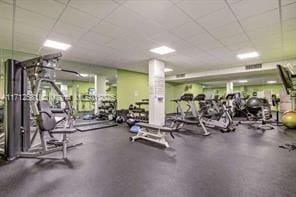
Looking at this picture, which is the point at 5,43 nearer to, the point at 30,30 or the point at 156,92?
the point at 30,30

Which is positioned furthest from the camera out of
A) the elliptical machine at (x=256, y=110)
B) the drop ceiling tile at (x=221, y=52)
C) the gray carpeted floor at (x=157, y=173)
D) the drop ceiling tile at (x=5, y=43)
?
the elliptical machine at (x=256, y=110)

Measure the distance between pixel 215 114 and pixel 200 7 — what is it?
15.2 ft

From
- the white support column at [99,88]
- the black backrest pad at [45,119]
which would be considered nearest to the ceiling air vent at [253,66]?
the white support column at [99,88]

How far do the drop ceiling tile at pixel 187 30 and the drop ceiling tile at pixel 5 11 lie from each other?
305 centimetres

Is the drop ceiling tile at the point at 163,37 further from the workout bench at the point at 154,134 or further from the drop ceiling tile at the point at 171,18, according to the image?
the workout bench at the point at 154,134

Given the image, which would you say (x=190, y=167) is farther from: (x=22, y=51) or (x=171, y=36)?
(x=22, y=51)

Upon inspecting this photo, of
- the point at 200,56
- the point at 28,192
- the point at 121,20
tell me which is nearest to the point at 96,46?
the point at 121,20

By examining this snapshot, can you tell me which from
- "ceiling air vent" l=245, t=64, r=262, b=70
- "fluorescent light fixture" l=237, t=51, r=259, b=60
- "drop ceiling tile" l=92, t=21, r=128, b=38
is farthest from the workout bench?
"ceiling air vent" l=245, t=64, r=262, b=70

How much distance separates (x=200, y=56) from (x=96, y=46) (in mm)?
3612

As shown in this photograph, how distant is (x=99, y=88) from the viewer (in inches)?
304

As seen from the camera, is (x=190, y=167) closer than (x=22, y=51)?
Yes

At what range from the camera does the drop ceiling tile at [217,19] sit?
304 centimetres

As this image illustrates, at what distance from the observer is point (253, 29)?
375 cm

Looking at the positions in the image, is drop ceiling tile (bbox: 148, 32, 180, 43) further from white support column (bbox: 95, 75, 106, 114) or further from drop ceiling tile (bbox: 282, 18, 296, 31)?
white support column (bbox: 95, 75, 106, 114)
